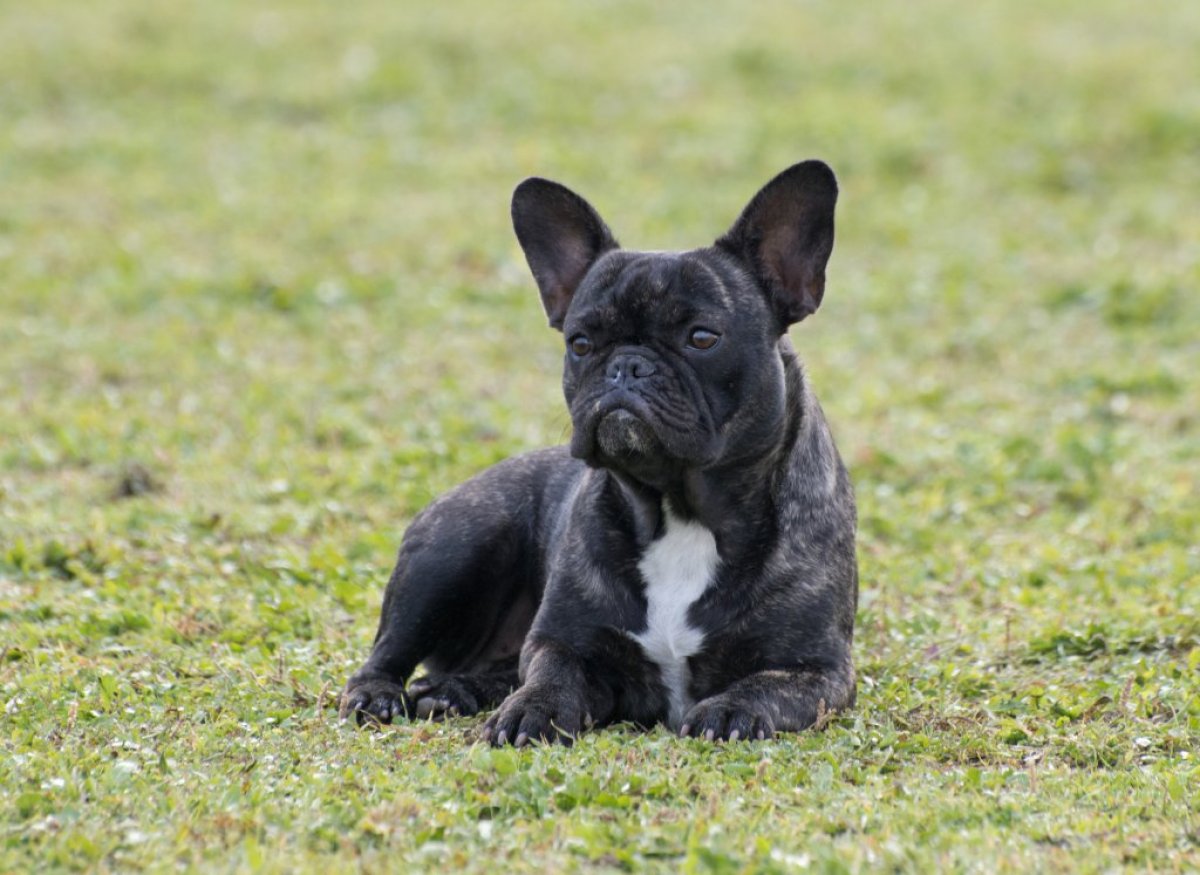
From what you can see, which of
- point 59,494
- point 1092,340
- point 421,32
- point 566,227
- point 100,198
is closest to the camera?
point 566,227

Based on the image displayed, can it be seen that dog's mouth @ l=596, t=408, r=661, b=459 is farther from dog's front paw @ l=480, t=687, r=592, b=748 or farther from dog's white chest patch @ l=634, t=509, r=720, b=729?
dog's front paw @ l=480, t=687, r=592, b=748

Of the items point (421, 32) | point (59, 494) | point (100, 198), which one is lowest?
point (59, 494)

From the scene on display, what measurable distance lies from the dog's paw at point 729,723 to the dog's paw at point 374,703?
1.18 metres

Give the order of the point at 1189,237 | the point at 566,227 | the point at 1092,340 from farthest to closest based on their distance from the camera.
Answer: the point at 1189,237, the point at 1092,340, the point at 566,227

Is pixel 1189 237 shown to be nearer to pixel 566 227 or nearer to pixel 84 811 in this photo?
pixel 566 227

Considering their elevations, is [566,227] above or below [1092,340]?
above

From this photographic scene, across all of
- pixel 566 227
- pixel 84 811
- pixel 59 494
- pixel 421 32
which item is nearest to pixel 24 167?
pixel 421 32

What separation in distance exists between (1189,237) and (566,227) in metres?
10.9

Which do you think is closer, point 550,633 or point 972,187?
point 550,633

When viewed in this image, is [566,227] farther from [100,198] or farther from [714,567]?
[100,198]

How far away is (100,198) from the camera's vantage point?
1747 centimetres

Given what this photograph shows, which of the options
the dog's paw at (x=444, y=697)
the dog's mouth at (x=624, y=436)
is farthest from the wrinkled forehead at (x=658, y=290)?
the dog's paw at (x=444, y=697)

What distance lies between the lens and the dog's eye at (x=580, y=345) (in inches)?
254

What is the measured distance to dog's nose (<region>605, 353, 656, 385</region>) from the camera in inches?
242
